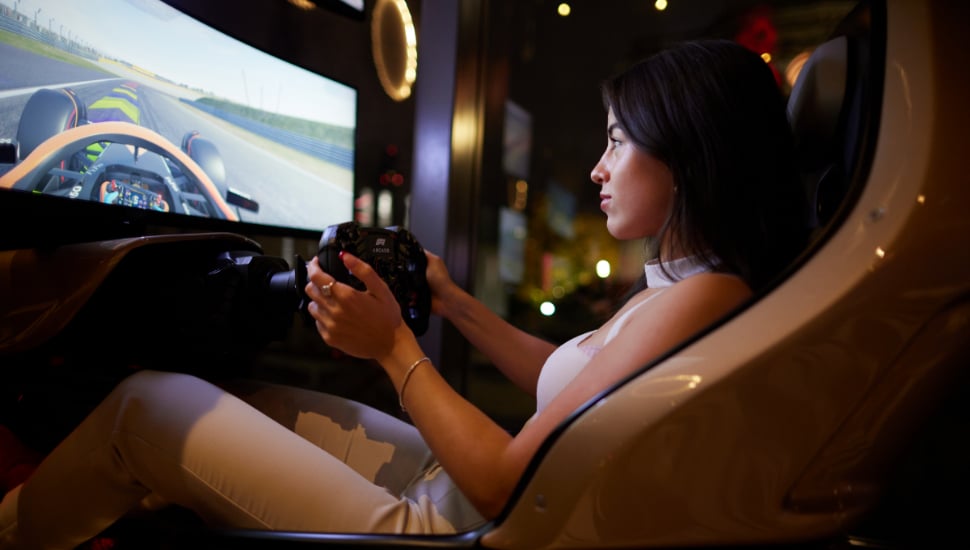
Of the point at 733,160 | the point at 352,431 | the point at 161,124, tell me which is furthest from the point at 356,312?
the point at 161,124

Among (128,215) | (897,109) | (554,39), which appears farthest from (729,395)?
(554,39)

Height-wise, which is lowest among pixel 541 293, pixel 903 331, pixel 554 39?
pixel 541 293

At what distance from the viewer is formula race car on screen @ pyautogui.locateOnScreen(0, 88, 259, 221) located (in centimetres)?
88

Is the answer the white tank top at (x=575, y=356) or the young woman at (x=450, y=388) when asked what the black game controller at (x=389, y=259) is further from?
the white tank top at (x=575, y=356)

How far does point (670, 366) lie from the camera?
1.75 feet

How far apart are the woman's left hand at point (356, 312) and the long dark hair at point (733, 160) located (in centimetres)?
43

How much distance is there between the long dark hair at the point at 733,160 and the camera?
73 cm

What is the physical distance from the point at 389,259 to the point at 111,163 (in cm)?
55

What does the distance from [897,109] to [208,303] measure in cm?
102

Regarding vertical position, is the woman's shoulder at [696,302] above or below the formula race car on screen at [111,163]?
below

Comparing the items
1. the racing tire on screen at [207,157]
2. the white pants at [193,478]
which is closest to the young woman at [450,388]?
the white pants at [193,478]

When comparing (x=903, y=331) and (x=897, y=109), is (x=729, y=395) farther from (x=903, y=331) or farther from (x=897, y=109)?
(x=897, y=109)

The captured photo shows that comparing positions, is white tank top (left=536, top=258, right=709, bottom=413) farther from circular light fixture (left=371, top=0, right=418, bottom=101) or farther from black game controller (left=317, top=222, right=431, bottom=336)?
circular light fixture (left=371, top=0, right=418, bottom=101)

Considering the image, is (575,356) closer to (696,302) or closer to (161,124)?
(696,302)
